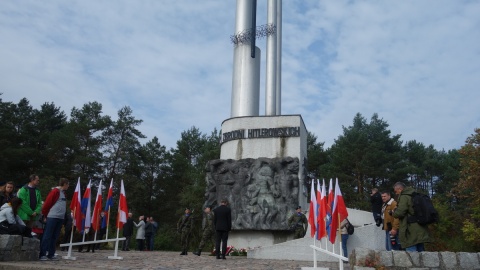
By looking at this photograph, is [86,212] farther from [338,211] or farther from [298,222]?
[298,222]

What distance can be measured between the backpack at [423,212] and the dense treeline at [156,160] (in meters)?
25.6

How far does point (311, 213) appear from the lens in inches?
388

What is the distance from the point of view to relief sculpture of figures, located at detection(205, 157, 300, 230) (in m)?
16.1

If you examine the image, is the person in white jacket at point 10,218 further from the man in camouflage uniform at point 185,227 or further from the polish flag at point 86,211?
the man in camouflage uniform at point 185,227

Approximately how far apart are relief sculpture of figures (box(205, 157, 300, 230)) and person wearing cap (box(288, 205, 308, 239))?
Answer: 3.46ft

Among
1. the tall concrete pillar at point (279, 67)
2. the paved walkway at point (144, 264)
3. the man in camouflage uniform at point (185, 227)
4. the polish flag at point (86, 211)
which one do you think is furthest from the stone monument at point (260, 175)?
the polish flag at point (86, 211)

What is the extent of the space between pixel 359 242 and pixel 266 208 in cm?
459

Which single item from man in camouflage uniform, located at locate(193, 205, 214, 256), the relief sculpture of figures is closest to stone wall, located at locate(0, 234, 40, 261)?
man in camouflage uniform, located at locate(193, 205, 214, 256)

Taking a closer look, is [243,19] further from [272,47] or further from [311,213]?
[311,213]

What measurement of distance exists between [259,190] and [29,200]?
9.23 m

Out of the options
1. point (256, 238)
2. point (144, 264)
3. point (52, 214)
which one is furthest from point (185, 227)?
point (52, 214)

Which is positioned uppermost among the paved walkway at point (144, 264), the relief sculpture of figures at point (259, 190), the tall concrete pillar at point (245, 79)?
the tall concrete pillar at point (245, 79)

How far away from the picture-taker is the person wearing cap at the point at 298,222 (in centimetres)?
1451

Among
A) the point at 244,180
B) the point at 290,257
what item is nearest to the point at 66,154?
the point at 244,180
